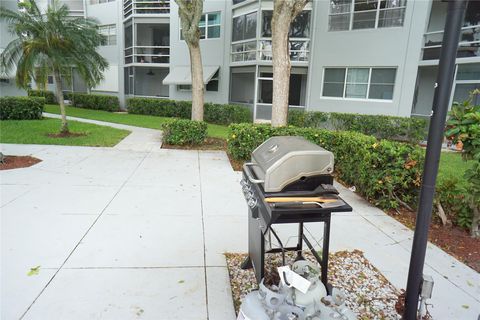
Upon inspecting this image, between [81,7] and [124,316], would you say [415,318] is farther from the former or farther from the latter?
[81,7]

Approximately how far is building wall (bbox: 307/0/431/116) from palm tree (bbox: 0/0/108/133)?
10.4 metres

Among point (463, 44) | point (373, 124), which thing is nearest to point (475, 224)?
point (373, 124)

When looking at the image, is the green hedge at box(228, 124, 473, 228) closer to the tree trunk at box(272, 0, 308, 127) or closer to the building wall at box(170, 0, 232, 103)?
the tree trunk at box(272, 0, 308, 127)

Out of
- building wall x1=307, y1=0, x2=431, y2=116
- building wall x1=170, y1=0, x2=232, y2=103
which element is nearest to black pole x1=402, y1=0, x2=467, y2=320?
building wall x1=307, y1=0, x2=431, y2=116

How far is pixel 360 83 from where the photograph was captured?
15.1 m

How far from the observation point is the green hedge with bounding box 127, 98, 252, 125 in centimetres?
1716

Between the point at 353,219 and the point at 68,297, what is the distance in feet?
12.8

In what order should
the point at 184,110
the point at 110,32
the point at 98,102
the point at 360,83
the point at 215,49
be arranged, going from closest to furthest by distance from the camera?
the point at 360,83, the point at 215,49, the point at 184,110, the point at 98,102, the point at 110,32

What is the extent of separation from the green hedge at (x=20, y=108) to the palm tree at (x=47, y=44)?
5253 mm

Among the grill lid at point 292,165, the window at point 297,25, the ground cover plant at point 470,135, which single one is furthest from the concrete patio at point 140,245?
the window at point 297,25

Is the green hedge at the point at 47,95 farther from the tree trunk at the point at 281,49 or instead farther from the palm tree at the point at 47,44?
the tree trunk at the point at 281,49

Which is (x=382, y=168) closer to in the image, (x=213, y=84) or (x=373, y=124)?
(x=373, y=124)


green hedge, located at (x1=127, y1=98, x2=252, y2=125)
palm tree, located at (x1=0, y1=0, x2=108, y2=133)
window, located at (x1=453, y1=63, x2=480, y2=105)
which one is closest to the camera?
palm tree, located at (x1=0, y1=0, x2=108, y2=133)

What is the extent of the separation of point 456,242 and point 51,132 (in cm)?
1227
